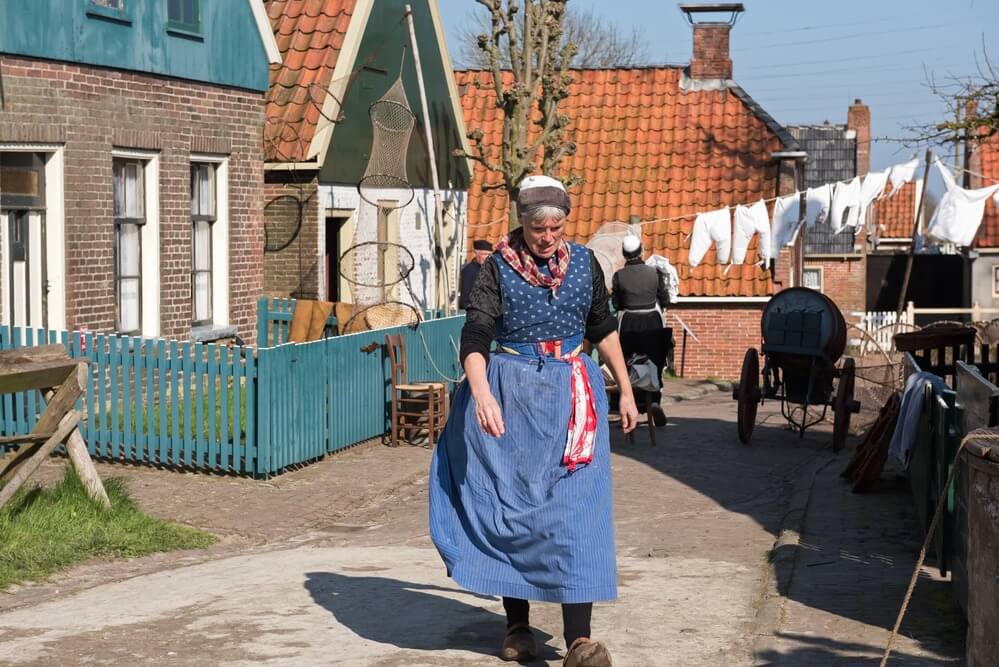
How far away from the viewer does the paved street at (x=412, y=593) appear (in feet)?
20.9

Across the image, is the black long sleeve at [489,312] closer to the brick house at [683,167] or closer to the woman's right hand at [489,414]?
the woman's right hand at [489,414]

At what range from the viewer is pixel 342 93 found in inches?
764

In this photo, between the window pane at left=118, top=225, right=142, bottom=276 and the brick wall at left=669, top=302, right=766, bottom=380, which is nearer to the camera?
the window pane at left=118, top=225, right=142, bottom=276

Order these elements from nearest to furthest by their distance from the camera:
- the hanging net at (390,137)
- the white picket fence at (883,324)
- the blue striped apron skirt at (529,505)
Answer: the blue striped apron skirt at (529,505) < the hanging net at (390,137) < the white picket fence at (883,324)

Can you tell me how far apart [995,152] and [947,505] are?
3389cm

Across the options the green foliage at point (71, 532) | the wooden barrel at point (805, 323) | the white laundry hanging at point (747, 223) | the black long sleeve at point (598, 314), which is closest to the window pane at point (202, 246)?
the wooden barrel at point (805, 323)

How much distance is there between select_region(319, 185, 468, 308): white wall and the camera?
20.1 metres

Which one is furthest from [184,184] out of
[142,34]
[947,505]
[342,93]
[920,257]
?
[920,257]

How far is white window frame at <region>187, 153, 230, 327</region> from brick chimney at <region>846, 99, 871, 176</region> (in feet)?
146

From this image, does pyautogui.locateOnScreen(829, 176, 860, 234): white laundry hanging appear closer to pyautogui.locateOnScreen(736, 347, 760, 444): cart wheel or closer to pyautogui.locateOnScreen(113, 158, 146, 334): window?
pyautogui.locateOnScreen(736, 347, 760, 444): cart wheel

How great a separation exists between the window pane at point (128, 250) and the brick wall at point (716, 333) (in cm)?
1351

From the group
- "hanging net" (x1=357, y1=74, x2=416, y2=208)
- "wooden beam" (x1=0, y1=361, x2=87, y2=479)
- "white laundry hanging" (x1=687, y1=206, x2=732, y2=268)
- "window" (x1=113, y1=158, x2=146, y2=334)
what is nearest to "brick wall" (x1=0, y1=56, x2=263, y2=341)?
"window" (x1=113, y1=158, x2=146, y2=334)

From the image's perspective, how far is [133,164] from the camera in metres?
15.3

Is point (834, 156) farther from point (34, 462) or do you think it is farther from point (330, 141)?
point (34, 462)
